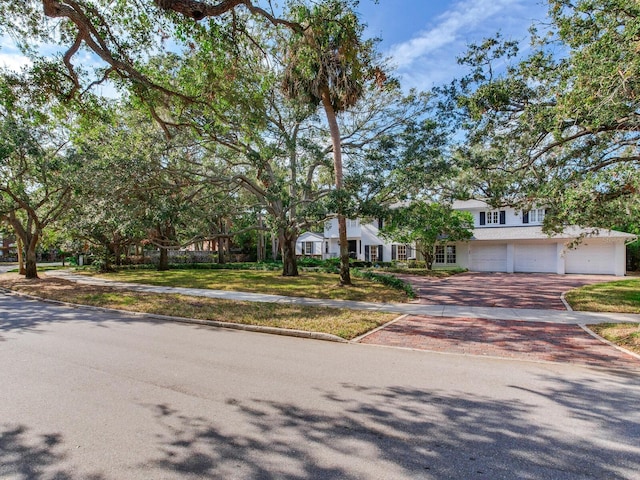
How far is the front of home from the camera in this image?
25391mm

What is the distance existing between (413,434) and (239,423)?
6.07 ft

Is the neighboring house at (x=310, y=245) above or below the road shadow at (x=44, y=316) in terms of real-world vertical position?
above

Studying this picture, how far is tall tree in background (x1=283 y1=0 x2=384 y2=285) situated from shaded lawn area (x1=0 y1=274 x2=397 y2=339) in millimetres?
4944

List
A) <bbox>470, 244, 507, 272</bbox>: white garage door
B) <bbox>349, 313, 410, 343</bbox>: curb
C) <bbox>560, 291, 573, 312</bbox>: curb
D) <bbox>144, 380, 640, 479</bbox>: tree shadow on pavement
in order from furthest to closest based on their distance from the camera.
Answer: <bbox>470, 244, 507, 272</bbox>: white garage door
<bbox>560, 291, 573, 312</bbox>: curb
<bbox>349, 313, 410, 343</bbox>: curb
<bbox>144, 380, 640, 479</bbox>: tree shadow on pavement

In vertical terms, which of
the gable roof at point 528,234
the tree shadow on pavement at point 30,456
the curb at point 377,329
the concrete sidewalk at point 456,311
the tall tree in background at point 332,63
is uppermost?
the tall tree in background at point 332,63

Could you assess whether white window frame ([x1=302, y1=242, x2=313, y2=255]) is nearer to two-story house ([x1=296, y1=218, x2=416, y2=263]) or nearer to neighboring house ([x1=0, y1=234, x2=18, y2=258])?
two-story house ([x1=296, y1=218, x2=416, y2=263])

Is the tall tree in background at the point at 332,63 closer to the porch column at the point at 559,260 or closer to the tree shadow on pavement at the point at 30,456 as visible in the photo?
the tree shadow on pavement at the point at 30,456

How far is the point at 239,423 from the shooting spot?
153 inches

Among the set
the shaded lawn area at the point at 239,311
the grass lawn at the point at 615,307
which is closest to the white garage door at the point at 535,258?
the grass lawn at the point at 615,307

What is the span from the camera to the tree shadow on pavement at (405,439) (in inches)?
121

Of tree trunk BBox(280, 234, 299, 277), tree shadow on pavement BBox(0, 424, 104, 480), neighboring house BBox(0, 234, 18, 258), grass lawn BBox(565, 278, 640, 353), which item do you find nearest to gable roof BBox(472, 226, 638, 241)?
Result: grass lawn BBox(565, 278, 640, 353)

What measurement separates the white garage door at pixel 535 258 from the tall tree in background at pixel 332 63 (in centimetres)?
1846

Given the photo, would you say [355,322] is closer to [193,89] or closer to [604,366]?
[604,366]

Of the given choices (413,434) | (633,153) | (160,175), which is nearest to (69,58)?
(160,175)
